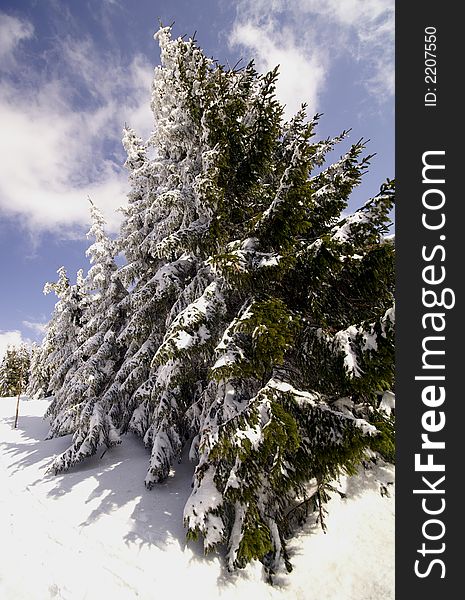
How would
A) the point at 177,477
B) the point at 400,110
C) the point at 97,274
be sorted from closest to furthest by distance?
the point at 400,110
the point at 177,477
the point at 97,274

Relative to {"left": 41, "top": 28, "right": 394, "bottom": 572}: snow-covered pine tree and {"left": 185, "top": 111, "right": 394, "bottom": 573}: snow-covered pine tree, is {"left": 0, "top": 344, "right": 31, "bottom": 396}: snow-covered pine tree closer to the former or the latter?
{"left": 41, "top": 28, "right": 394, "bottom": 572}: snow-covered pine tree

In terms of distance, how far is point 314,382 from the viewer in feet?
23.0

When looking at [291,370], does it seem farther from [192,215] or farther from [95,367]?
[95,367]

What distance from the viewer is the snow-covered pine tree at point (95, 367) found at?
1028 centimetres

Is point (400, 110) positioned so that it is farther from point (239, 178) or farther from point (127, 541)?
point (127, 541)

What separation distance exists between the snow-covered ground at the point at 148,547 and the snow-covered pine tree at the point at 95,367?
153cm

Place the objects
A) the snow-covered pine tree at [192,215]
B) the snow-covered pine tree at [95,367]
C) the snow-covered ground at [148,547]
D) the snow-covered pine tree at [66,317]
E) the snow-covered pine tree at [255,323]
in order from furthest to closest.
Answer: the snow-covered pine tree at [66,317] < the snow-covered pine tree at [95,367] < the snow-covered pine tree at [192,215] < the snow-covered pine tree at [255,323] < the snow-covered ground at [148,547]

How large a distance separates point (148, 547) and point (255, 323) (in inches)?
208

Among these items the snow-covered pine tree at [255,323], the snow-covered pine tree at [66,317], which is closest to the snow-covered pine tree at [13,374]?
the snow-covered pine tree at [66,317]

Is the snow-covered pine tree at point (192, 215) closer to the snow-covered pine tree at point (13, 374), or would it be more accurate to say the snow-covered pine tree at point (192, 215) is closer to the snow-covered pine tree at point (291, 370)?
the snow-covered pine tree at point (291, 370)

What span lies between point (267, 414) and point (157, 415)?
4.32 meters

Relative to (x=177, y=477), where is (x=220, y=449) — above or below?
above

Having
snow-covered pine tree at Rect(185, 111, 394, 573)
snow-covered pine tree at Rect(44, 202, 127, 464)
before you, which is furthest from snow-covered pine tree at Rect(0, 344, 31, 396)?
snow-covered pine tree at Rect(185, 111, 394, 573)

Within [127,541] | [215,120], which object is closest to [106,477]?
[127,541]
